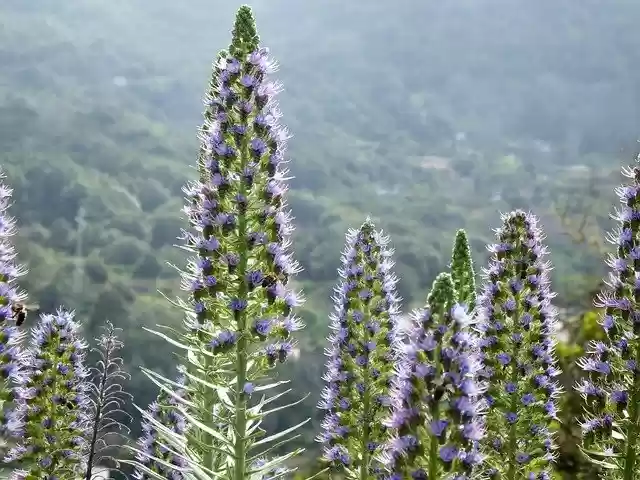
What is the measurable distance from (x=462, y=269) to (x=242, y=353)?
5.70 ft

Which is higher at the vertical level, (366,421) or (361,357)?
(361,357)

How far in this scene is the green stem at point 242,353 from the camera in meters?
5.47

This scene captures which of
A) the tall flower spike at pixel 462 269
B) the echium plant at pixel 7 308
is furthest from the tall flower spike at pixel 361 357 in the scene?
the echium plant at pixel 7 308

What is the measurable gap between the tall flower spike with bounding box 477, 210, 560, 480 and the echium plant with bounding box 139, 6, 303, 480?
1.86 meters

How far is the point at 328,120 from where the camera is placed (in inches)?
1539

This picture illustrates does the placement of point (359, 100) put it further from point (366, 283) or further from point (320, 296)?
point (366, 283)

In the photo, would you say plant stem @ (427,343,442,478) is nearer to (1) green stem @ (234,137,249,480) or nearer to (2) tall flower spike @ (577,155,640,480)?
(1) green stem @ (234,137,249,480)

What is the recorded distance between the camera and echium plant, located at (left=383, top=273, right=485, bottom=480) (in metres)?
3.87

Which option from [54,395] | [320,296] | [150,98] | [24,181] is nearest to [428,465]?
[54,395]

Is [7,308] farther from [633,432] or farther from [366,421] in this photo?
[633,432]

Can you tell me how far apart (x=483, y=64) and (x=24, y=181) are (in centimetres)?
2721

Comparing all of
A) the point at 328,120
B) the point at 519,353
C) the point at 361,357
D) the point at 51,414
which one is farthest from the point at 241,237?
the point at 328,120

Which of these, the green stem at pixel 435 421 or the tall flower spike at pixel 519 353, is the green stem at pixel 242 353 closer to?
the green stem at pixel 435 421

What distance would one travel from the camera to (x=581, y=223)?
60.7 feet
